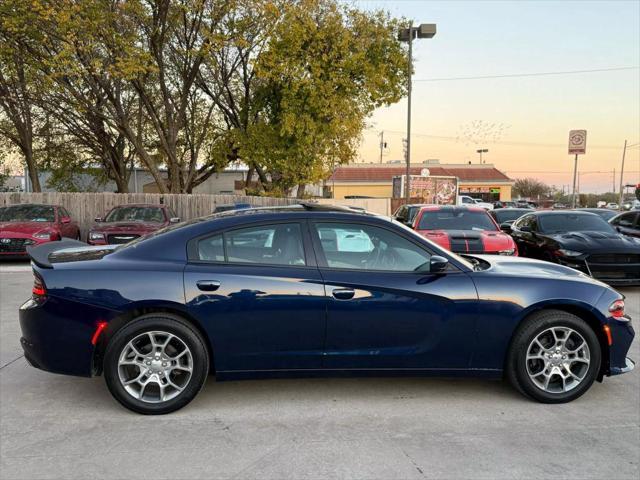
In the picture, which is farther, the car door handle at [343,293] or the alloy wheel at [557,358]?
the alloy wheel at [557,358]

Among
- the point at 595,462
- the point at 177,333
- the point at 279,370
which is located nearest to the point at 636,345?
the point at 595,462

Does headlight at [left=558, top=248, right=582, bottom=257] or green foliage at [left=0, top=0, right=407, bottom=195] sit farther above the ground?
green foliage at [left=0, top=0, right=407, bottom=195]

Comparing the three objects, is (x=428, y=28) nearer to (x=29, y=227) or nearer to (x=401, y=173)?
(x=29, y=227)

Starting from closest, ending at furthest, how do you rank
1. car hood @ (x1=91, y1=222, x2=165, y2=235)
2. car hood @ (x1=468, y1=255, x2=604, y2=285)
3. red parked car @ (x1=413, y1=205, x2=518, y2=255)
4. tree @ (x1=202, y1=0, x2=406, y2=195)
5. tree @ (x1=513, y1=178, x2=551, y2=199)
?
1. car hood @ (x1=468, y1=255, x2=604, y2=285)
2. red parked car @ (x1=413, y1=205, x2=518, y2=255)
3. car hood @ (x1=91, y1=222, x2=165, y2=235)
4. tree @ (x1=202, y1=0, x2=406, y2=195)
5. tree @ (x1=513, y1=178, x2=551, y2=199)

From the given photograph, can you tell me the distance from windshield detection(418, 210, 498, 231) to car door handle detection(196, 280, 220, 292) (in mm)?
6726

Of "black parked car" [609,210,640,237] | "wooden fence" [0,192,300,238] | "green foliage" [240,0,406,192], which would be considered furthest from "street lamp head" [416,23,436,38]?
"black parked car" [609,210,640,237]

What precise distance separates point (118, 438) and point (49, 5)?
667 inches

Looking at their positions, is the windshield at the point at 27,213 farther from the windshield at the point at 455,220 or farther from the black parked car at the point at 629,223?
the black parked car at the point at 629,223

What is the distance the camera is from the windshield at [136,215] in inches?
527

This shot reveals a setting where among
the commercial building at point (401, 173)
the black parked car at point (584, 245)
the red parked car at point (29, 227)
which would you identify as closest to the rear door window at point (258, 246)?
the black parked car at point (584, 245)

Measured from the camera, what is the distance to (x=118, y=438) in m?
3.37

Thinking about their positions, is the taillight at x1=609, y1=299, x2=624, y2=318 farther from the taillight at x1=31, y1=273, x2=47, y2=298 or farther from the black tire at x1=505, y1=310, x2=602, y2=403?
the taillight at x1=31, y1=273, x2=47, y2=298

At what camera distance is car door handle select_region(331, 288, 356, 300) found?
3717mm

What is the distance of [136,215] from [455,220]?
841 cm
